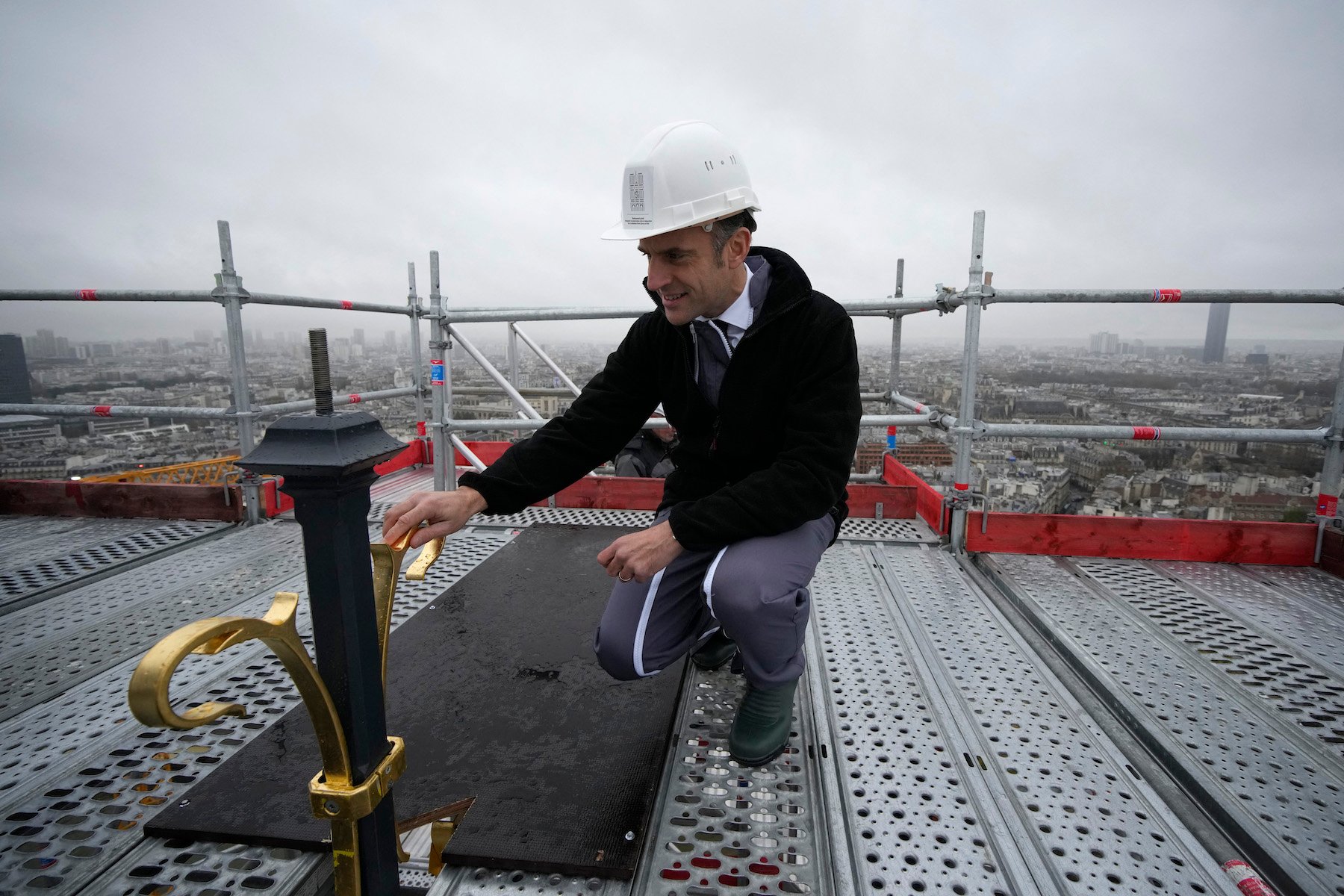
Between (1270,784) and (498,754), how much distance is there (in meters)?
1.70

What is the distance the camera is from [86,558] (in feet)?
8.59

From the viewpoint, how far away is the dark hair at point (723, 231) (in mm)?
1473

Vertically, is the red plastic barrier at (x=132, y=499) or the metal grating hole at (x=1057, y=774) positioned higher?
the red plastic barrier at (x=132, y=499)

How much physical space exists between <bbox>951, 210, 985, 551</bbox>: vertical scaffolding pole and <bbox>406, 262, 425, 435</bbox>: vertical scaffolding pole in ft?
11.2

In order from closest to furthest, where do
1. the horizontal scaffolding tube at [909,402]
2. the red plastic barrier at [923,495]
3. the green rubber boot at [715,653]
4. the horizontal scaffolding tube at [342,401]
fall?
the green rubber boot at [715,653], the red plastic barrier at [923,495], the horizontal scaffolding tube at [342,401], the horizontal scaffolding tube at [909,402]

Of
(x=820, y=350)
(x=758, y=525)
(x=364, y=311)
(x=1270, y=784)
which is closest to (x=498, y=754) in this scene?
(x=758, y=525)

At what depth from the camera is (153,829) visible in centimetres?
120

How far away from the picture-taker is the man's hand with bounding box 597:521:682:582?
126 cm

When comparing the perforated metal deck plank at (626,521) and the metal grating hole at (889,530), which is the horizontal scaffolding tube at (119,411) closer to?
the perforated metal deck plank at (626,521)

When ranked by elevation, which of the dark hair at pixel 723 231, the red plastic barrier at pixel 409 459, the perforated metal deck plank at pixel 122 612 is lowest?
the perforated metal deck plank at pixel 122 612

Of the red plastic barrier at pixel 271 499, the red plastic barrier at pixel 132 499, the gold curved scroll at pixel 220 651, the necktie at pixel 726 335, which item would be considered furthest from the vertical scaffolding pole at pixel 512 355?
the gold curved scroll at pixel 220 651

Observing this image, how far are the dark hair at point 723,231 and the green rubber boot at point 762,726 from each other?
104cm

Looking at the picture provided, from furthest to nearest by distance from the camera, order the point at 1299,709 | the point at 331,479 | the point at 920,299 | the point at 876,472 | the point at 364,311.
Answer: the point at 876,472
the point at 364,311
the point at 920,299
the point at 1299,709
the point at 331,479

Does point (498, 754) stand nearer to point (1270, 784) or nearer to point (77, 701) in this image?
point (77, 701)
